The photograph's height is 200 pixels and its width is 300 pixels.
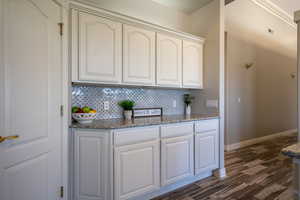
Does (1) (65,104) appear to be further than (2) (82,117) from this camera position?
No

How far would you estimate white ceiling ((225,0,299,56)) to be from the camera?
3.33m

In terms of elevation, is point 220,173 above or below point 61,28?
below

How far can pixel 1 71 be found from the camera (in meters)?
1.05

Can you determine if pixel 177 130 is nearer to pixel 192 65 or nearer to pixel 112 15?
pixel 192 65

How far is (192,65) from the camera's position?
2.63 meters

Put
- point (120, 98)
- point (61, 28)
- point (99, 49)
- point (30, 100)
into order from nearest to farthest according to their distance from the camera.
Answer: point (30, 100) < point (61, 28) < point (99, 49) < point (120, 98)

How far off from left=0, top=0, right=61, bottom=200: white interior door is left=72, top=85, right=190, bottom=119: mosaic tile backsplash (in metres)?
0.49

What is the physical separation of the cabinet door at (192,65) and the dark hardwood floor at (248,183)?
4.88 feet

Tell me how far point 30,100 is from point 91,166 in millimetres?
829

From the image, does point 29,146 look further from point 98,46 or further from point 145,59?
point 145,59

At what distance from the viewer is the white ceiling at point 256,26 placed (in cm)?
333

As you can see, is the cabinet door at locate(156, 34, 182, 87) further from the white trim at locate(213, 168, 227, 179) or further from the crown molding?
the crown molding

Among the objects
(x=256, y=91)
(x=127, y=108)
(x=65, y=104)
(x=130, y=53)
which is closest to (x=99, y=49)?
(x=130, y=53)

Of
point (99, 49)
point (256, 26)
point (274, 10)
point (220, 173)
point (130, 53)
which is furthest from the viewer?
point (256, 26)
